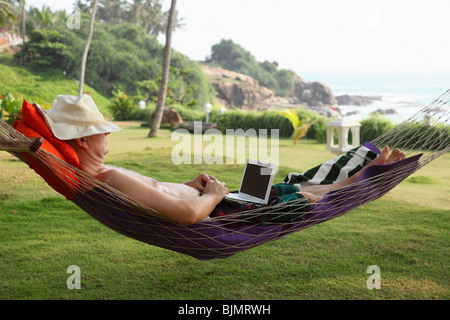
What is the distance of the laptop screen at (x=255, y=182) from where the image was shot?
1939 millimetres

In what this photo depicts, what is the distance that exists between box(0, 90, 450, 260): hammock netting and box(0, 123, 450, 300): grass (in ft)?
1.13

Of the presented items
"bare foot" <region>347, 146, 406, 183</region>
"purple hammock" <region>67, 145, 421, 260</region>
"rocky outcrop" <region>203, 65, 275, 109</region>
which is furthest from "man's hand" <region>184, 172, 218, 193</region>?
"rocky outcrop" <region>203, 65, 275, 109</region>

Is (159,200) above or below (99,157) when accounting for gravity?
below

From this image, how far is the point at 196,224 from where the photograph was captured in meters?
1.69

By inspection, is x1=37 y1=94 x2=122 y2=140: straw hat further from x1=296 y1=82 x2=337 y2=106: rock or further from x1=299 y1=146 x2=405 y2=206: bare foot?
x1=296 y1=82 x2=337 y2=106: rock

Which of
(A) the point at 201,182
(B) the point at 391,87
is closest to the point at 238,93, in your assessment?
(B) the point at 391,87

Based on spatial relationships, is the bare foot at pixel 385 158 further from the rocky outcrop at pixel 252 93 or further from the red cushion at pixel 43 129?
the rocky outcrop at pixel 252 93

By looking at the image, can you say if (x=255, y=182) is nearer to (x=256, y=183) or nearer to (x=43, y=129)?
(x=256, y=183)

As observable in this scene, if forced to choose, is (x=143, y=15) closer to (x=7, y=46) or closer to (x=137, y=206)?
(x=7, y=46)

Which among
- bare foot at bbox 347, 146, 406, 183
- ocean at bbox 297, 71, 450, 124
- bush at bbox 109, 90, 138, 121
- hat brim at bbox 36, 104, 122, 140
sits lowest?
bare foot at bbox 347, 146, 406, 183

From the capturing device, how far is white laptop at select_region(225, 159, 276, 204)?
1.92 metres

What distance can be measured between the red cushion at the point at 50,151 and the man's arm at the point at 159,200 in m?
0.12

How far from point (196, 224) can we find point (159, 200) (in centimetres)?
18

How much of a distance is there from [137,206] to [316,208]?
0.79 m
